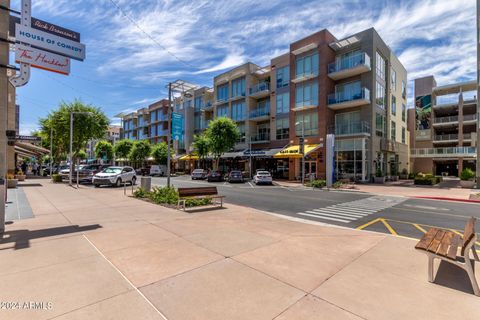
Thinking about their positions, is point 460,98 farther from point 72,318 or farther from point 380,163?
point 72,318

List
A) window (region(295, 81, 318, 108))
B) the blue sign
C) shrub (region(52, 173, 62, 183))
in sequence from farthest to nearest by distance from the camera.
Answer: window (region(295, 81, 318, 108)), shrub (region(52, 173, 62, 183)), the blue sign

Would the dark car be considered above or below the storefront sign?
below

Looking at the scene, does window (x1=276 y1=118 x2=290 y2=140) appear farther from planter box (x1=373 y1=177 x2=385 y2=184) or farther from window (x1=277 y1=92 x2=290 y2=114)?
planter box (x1=373 y1=177 x2=385 y2=184)

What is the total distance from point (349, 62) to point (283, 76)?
9.01m

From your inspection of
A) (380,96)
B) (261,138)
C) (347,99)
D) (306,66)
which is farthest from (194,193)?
(380,96)

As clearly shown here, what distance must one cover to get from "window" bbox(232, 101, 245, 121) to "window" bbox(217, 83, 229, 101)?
302cm

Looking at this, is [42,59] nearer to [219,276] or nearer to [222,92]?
[219,276]

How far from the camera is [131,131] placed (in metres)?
77.1

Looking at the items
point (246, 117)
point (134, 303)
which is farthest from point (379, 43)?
point (134, 303)

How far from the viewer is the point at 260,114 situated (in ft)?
120

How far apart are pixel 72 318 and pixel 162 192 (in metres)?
9.99

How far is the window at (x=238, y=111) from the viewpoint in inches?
1543

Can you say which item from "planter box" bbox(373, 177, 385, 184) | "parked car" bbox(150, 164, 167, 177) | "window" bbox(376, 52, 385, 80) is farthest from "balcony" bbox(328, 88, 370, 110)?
"parked car" bbox(150, 164, 167, 177)

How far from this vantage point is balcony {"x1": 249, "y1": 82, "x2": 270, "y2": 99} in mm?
36062
